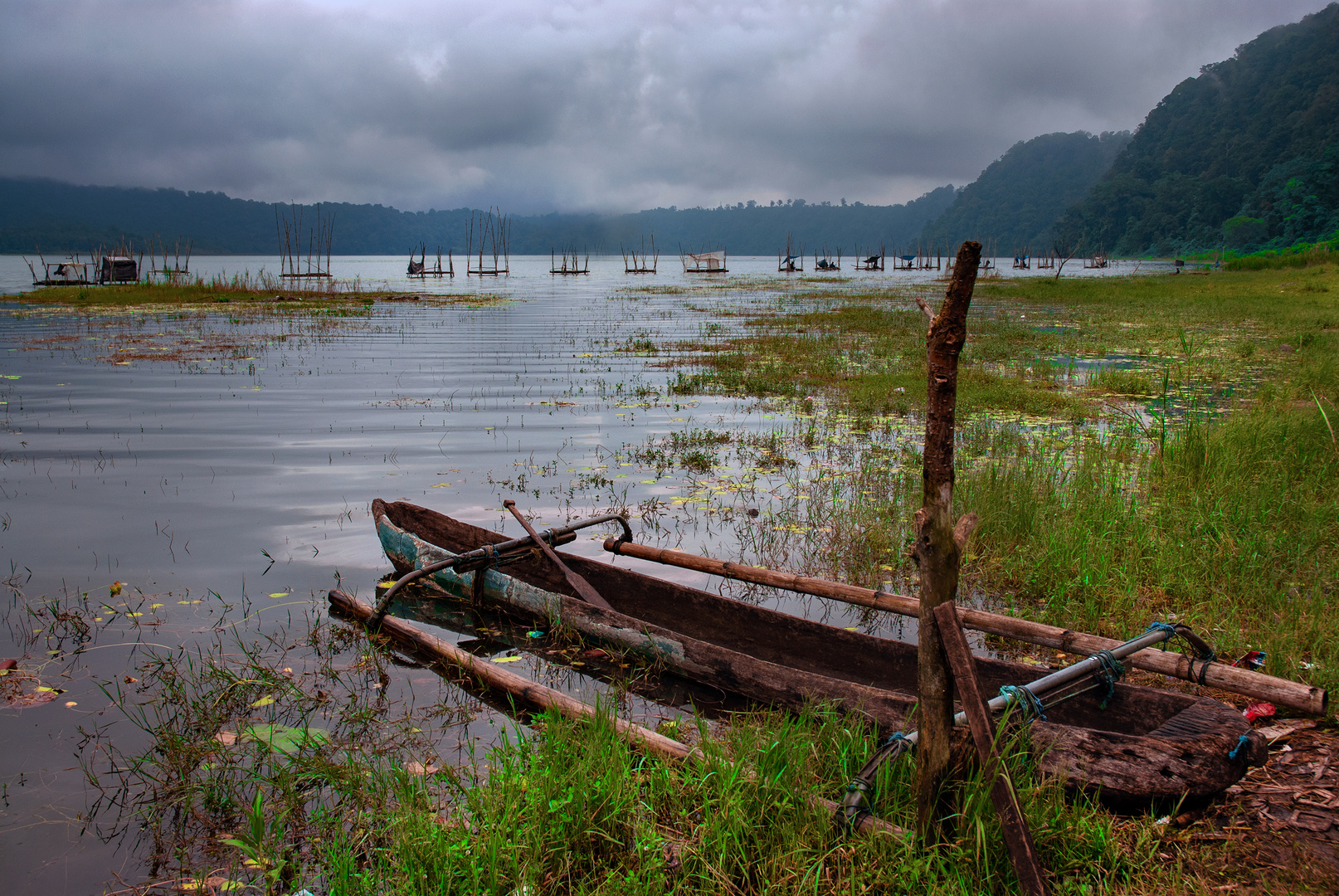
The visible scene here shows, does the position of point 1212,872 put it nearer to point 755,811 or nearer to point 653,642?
point 755,811

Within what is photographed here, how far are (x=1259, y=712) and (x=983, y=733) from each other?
232 cm

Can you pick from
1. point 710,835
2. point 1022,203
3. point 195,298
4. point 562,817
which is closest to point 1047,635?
point 710,835

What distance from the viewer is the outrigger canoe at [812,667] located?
298 centimetres

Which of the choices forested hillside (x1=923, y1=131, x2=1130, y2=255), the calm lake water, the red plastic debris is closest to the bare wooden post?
the red plastic debris

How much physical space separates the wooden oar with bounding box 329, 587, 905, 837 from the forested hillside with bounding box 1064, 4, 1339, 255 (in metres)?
89.8

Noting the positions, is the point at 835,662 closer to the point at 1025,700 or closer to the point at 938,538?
the point at 1025,700

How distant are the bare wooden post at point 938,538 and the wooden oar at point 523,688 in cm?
34

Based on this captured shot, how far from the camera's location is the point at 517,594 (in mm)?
5262

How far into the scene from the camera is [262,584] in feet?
20.1

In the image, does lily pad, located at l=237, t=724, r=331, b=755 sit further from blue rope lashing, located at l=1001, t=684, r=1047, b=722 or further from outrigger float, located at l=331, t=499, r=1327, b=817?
blue rope lashing, located at l=1001, t=684, r=1047, b=722

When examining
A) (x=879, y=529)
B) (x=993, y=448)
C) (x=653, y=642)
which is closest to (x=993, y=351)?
(x=993, y=448)

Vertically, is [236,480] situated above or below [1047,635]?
below

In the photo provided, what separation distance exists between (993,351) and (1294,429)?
9.74 metres

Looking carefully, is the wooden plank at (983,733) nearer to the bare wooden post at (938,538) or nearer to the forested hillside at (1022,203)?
the bare wooden post at (938,538)
